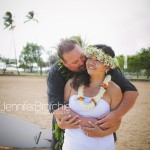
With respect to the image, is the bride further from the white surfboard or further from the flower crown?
the white surfboard

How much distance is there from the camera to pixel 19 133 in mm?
5566

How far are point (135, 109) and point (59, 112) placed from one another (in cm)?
957

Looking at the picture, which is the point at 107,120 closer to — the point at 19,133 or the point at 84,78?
the point at 84,78

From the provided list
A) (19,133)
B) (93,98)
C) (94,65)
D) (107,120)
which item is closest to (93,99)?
(93,98)

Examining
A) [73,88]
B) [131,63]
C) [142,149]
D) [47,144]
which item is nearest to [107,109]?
[73,88]

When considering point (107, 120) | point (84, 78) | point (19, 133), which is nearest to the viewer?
point (107, 120)

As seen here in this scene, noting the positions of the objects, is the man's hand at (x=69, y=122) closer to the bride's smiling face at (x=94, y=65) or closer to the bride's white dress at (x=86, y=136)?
the bride's white dress at (x=86, y=136)

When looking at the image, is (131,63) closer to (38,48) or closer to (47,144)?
(38,48)

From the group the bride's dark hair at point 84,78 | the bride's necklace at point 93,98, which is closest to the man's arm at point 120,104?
the bride's necklace at point 93,98

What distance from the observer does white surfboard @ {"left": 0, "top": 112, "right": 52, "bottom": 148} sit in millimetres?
5477

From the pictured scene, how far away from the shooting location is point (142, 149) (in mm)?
5902

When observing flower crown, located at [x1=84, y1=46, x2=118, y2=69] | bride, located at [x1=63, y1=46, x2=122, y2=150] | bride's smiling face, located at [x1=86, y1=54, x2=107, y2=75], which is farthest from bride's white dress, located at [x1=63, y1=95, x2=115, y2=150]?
flower crown, located at [x1=84, y1=46, x2=118, y2=69]

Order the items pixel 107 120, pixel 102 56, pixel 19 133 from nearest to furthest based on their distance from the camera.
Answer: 1. pixel 107 120
2. pixel 102 56
3. pixel 19 133

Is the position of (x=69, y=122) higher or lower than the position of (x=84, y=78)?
lower
